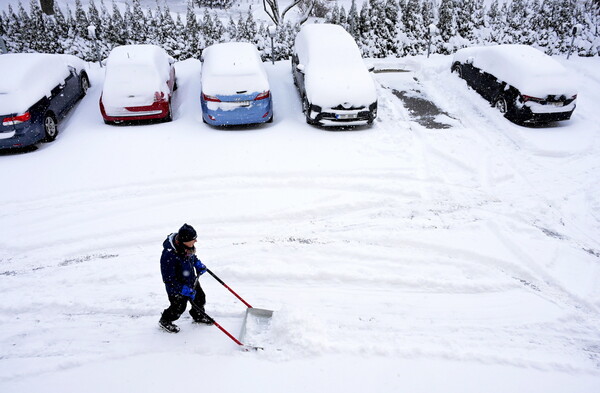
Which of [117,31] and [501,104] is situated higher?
[117,31]

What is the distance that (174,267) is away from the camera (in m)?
3.72

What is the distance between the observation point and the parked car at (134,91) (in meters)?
8.98

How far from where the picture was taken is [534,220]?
243 inches

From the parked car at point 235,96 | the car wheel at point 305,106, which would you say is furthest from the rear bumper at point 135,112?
the car wheel at point 305,106

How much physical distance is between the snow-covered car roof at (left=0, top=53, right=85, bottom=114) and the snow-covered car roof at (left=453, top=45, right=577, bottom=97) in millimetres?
10731

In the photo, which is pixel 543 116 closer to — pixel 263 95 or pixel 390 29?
pixel 263 95

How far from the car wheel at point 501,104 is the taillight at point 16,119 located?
10603 millimetres

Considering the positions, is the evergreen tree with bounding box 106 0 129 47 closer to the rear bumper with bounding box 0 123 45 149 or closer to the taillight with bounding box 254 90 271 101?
the rear bumper with bounding box 0 123 45 149

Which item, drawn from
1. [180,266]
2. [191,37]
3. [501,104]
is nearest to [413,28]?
[501,104]

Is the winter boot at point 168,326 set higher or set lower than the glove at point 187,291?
lower

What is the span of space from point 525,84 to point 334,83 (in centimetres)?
439

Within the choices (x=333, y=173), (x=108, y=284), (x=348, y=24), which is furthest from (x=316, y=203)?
(x=348, y=24)

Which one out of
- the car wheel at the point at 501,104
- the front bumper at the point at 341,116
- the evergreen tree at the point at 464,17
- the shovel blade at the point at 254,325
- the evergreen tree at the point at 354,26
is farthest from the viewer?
the evergreen tree at the point at 464,17

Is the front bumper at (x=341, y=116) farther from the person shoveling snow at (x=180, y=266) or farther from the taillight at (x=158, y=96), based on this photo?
the person shoveling snow at (x=180, y=266)
